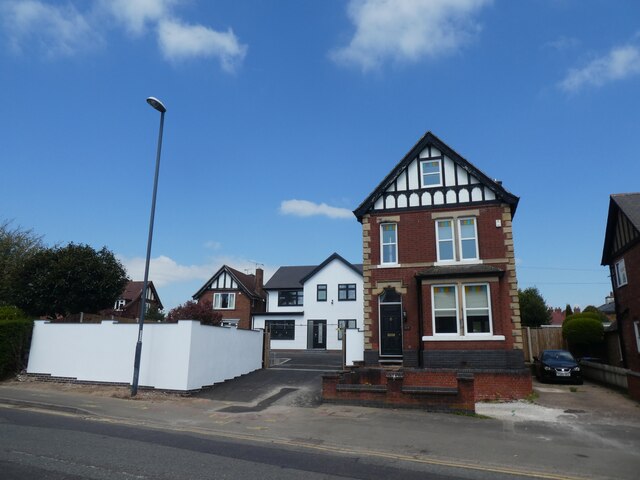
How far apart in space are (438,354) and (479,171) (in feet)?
26.5

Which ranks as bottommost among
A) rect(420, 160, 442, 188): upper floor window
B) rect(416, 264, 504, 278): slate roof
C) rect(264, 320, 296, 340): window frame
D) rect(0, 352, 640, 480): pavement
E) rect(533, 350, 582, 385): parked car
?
rect(0, 352, 640, 480): pavement

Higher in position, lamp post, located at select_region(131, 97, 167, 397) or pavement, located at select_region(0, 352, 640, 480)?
lamp post, located at select_region(131, 97, 167, 397)

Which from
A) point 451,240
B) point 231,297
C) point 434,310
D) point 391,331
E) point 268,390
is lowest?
point 268,390

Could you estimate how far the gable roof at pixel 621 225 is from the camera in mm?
21016

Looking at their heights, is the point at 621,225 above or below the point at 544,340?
above

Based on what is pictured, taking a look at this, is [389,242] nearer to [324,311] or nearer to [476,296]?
[476,296]

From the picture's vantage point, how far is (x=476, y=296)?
1838 cm

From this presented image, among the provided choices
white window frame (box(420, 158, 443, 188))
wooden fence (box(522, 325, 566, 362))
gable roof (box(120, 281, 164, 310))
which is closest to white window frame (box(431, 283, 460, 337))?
white window frame (box(420, 158, 443, 188))

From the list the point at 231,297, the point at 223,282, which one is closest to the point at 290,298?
the point at 231,297

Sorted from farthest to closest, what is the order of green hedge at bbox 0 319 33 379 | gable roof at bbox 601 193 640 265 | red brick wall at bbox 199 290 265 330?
red brick wall at bbox 199 290 265 330 → gable roof at bbox 601 193 640 265 → green hedge at bbox 0 319 33 379

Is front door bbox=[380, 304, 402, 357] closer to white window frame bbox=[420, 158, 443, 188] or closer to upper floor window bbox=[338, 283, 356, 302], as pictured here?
white window frame bbox=[420, 158, 443, 188]

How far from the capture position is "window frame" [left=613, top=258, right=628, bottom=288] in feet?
75.2

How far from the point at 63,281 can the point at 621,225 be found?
93.9 ft

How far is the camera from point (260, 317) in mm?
44312
